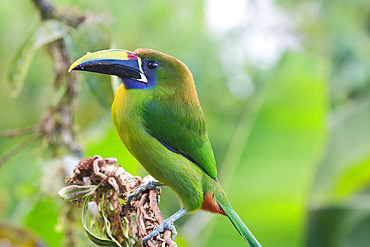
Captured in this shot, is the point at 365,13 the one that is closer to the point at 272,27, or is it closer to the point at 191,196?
the point at 272,27

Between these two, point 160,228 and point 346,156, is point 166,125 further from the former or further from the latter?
point 346,156

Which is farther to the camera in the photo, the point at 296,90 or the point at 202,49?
the point at 202,49

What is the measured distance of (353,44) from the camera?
239 inches

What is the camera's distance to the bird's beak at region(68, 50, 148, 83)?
0.68 meters

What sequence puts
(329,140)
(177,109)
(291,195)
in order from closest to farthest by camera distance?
(177,109) → (291,195) → (329,140)

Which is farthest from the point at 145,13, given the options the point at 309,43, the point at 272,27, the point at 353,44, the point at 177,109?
the point at 177,109

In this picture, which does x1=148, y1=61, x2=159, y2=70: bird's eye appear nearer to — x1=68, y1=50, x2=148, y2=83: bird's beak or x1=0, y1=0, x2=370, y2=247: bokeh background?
x1=68, y1=50, x2=148, y2=83: bird's beak

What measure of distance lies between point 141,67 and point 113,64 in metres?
0.05

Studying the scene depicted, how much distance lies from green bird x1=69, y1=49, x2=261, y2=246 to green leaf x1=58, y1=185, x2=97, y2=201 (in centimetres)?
12

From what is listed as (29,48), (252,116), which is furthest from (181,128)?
(252,116)

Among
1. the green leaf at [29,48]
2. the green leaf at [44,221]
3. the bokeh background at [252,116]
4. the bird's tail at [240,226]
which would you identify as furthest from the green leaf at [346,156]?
the bird's tail at [240,226]

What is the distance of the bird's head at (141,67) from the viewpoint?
69 centimetres

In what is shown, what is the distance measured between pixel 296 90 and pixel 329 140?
121 cm

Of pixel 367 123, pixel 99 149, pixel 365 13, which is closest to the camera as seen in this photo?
pixel 99 149
